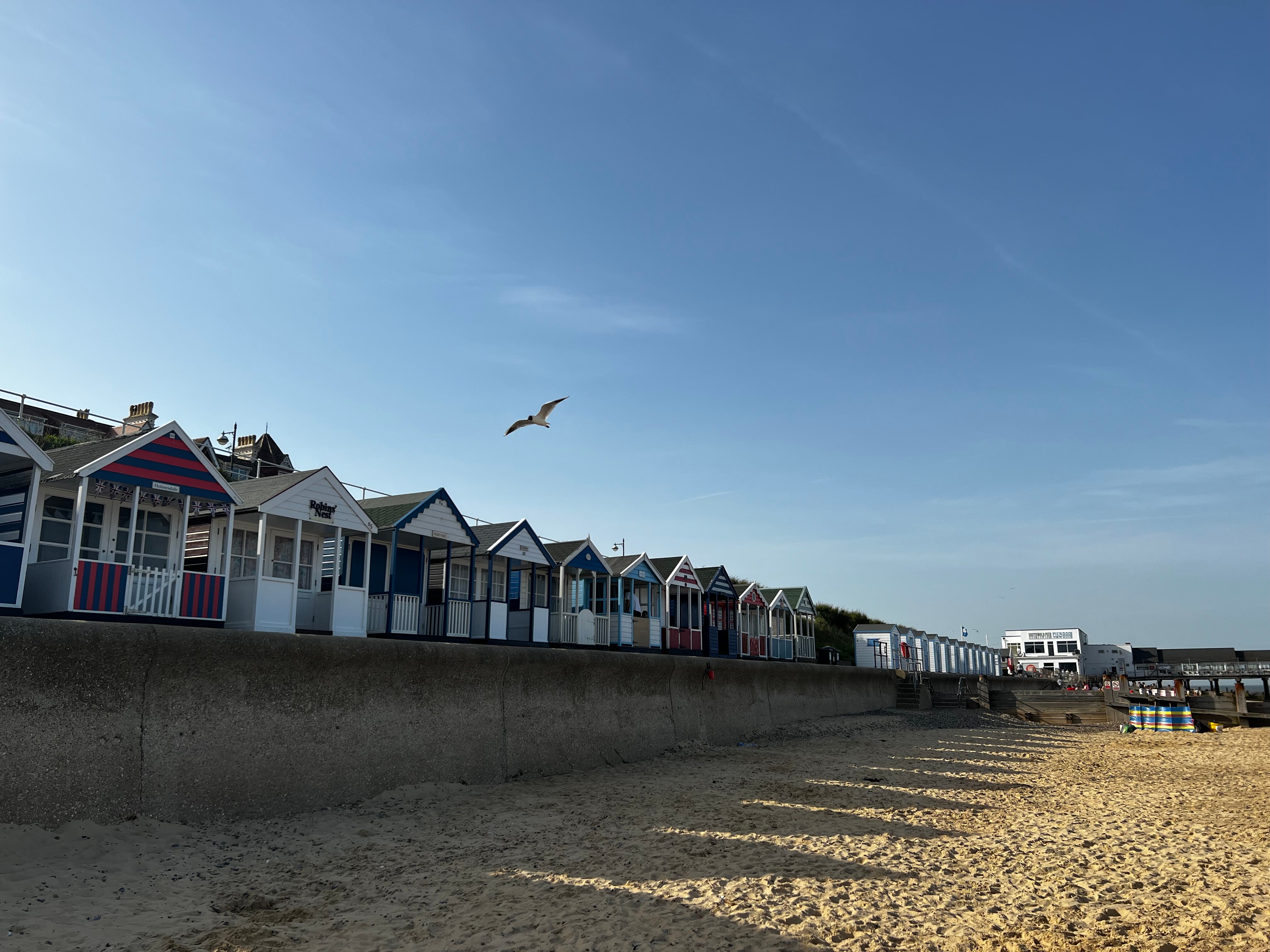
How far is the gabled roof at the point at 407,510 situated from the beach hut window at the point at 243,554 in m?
2.24

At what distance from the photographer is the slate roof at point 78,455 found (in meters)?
13.3

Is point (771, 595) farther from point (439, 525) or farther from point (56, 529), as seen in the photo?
point (56, 529)

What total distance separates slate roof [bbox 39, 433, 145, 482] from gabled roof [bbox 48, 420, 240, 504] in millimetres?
11

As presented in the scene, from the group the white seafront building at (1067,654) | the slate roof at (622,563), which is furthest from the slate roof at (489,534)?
the white seafront building at (1067,654)

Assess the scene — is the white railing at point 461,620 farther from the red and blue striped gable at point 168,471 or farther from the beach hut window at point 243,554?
the red and blue striped gable at point 168,471

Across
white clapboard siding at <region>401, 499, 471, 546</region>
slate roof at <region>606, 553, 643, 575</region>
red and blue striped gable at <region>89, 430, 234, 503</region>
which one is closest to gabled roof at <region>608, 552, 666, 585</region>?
slate roof at <region>606, 553, 643, 575</region>

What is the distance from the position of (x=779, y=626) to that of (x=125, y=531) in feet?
94.5

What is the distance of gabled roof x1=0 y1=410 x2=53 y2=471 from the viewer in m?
11.7

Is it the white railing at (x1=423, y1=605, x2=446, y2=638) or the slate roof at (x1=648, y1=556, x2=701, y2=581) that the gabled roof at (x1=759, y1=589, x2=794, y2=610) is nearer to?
the slate roof at (x1=648, y1=556, x2=701, y2=581)

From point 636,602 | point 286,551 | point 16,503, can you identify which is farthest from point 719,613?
point 16,503

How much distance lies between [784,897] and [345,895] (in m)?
4.35

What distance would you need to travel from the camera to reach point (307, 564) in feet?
61.0

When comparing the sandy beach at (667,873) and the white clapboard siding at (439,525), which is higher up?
the white clapboard siding at (439,525)

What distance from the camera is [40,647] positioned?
945 centimetres
